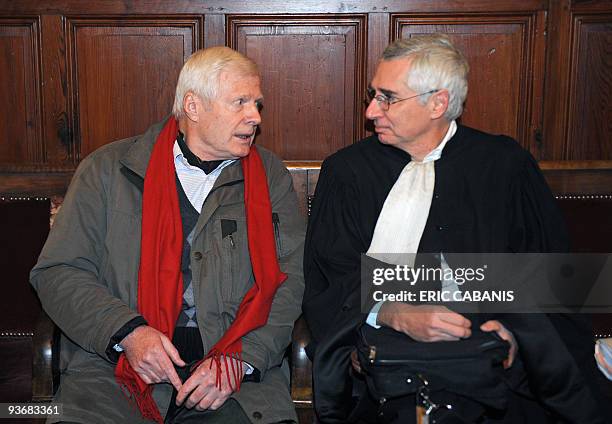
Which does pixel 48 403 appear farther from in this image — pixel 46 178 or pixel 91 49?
pixel 91 49

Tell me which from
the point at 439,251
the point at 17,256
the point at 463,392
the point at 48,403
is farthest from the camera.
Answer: the point at 17,256

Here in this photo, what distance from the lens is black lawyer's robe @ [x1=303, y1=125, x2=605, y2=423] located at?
217 cm

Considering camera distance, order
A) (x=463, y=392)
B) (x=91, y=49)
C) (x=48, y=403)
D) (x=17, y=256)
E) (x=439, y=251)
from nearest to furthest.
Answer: (x=463, y=392) → (x=48, y=403) → (x=439, y=251) → (x=17, y=256) → (x=91, y=49)

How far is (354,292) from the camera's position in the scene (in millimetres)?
2238

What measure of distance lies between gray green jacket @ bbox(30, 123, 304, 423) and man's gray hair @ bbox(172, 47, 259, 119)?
0.68 feet

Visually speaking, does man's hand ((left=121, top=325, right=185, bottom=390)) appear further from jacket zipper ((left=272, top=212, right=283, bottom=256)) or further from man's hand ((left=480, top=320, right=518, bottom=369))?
man's hand ((left=480, top=320, right=518, bottom=369))

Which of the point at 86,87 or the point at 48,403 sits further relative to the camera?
the point at 86,87

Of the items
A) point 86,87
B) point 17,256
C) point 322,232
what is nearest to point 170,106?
point 86,87

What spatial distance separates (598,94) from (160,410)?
6.91ft

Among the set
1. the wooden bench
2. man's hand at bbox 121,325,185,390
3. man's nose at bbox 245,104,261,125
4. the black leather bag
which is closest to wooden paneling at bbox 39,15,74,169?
the wooden bench

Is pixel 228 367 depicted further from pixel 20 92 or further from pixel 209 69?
pixel 20 92

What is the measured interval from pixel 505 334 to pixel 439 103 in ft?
2.33

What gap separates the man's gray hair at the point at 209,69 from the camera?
93.0 inches

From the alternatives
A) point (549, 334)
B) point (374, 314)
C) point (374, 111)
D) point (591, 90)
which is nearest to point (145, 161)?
point (374, 111)
